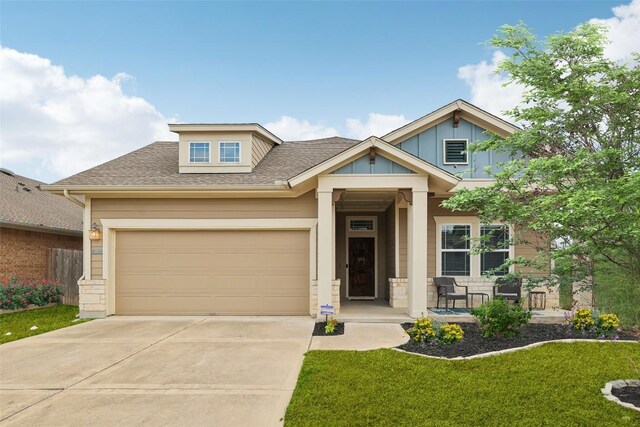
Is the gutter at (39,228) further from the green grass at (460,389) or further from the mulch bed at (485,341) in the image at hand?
the mulch bed at (485,341)

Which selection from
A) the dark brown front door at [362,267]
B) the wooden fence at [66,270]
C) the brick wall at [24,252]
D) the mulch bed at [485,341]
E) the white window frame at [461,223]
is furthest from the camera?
the dark brown front door at [362,267]

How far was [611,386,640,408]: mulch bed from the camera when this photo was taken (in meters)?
4.36

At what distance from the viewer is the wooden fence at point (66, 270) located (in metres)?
12.9

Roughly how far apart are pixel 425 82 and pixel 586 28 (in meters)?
12.3

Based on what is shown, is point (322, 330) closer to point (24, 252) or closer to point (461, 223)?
point (461, 223)

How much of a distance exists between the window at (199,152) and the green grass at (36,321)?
4.99 metres

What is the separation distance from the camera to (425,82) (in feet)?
52.7

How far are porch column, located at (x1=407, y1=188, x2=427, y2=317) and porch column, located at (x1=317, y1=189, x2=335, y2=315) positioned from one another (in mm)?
1894

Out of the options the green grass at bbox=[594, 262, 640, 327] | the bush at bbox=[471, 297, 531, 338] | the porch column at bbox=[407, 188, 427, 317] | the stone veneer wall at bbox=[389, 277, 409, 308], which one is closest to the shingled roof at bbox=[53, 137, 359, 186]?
the porch column at bbox=[407, 188, 427, 317]

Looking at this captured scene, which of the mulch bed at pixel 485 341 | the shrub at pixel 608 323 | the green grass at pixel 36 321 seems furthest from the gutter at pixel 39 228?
the shrub at pixel 608 323

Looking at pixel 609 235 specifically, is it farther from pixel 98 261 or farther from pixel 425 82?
pixel 425 82

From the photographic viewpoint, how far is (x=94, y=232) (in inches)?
401

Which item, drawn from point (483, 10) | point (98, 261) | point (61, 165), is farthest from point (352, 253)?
point (61, 165)

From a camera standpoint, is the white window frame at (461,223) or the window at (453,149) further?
the window at (453,149)
